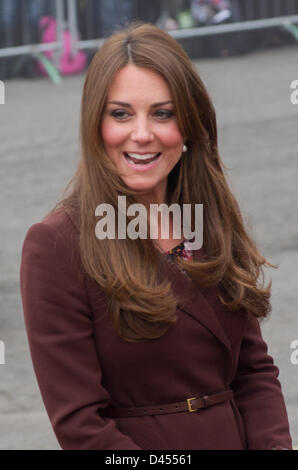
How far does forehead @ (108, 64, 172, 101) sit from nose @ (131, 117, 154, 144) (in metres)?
0.06

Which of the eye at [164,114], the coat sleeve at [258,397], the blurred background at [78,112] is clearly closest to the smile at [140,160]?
the eye at [164,114]

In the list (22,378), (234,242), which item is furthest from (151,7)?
(234,242)

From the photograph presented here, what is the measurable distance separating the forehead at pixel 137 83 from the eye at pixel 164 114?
0.04 metres

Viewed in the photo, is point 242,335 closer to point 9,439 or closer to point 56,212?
point 56,212

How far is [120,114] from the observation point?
2320 mm

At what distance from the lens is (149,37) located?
236 cm

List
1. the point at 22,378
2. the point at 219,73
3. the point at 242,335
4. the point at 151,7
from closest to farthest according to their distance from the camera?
the point at 242,335
the point at 22,378
the point at 219,73
the point at 151,7

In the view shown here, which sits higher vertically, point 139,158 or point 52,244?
point 139,158

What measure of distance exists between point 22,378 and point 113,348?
329 centimetres

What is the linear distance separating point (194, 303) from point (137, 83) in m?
0.60

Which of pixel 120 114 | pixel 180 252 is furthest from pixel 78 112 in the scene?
pixel 120 114

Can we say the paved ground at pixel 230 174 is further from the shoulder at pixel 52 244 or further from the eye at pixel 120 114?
the shoulder at pixel 52 244

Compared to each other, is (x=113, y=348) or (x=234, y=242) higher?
(x=234, y=242)

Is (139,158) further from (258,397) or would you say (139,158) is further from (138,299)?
(258,397)
